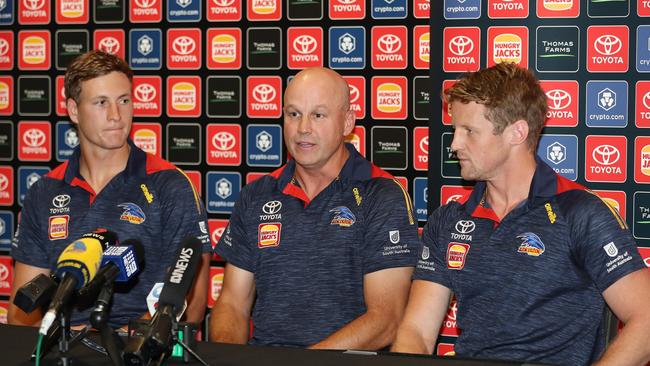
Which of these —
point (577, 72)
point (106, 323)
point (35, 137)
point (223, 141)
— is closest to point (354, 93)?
point (223, 141)

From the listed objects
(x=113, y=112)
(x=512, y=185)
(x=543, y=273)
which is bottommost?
(x=543, y=273)

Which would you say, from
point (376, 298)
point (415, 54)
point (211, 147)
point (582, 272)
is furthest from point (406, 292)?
point (211, 147)

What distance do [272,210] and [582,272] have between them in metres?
1.06

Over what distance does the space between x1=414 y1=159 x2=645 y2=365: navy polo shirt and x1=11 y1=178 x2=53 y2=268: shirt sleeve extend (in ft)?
4.78

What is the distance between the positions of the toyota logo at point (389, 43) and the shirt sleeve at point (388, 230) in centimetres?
87

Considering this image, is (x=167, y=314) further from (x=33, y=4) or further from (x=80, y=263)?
(x=33, y=4)

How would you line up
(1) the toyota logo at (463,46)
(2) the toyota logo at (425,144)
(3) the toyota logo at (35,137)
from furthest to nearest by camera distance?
(3) the toyota logo at (35,137)
(2) the toyota logo at (425,144)
(1) the toyota logo at (463,46)

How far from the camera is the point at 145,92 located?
410 cm

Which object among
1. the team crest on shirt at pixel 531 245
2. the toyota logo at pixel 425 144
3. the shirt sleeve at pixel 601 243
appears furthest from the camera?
the toyota logo at pixel 425 144

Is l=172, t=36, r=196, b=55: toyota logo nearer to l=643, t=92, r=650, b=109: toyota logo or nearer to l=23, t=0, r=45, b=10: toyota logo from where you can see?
l=23, t=0, r=45, b=10: toyota logo

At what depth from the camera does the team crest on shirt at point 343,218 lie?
119 inches

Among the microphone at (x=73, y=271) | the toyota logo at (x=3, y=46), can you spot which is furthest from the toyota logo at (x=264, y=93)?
the microphone at (x=73, y=271)

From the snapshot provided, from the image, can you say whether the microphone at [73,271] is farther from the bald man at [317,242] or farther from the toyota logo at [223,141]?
the toyota logo at [223,141]

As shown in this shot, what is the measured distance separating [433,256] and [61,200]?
1344 millimetres
